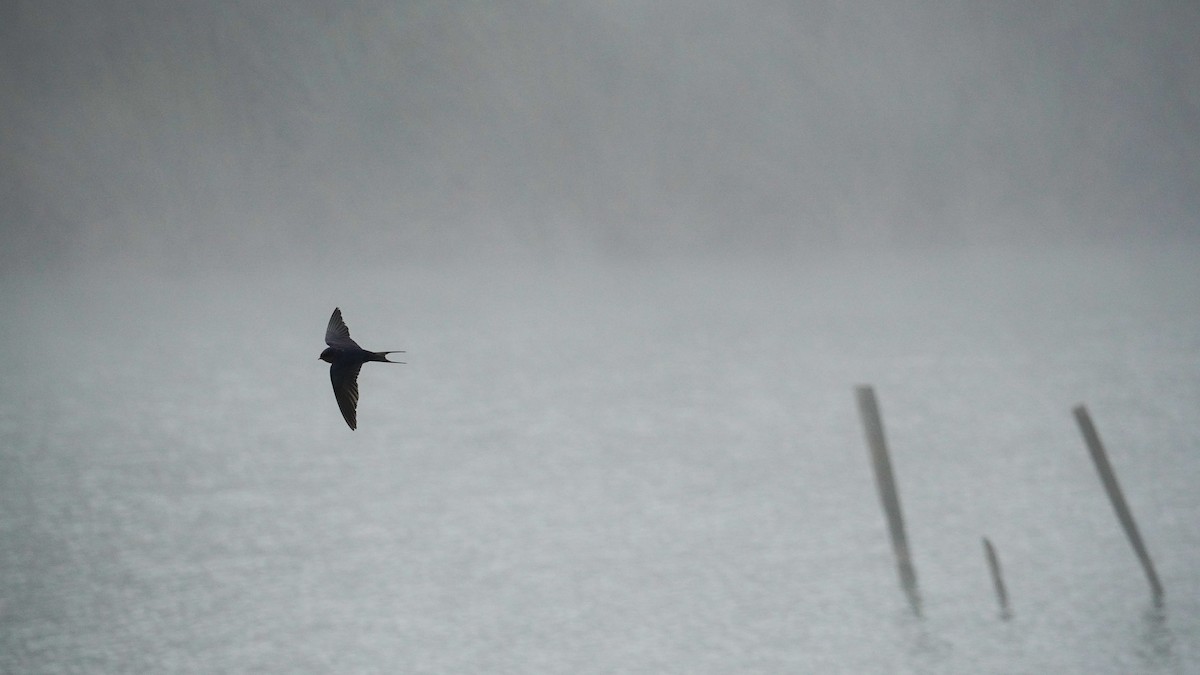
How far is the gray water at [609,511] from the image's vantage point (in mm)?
28422

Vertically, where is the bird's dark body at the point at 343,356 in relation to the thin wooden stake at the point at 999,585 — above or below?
above

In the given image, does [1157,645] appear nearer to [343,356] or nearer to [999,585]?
[999,585]

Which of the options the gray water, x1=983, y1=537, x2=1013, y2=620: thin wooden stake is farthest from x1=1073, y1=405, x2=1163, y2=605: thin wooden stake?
x1=983, y1=537, x2=1013, y2=620: thin wooden stake

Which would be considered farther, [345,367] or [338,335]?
[338,335]

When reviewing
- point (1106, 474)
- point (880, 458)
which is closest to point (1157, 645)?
point (1106, 474)

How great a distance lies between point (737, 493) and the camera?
46062mm

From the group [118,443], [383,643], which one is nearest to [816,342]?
[118,443]

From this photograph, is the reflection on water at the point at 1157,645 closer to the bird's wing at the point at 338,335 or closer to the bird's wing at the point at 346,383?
the bird's wing at the point at 338,335

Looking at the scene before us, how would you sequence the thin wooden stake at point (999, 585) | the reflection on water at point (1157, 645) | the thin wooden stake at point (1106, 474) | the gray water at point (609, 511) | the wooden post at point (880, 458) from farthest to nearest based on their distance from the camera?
the gray water at point (609, 511) → the thin wooden stake at point (999, 585) → the reflection on water at point (1157, 645) → the wooden post at point (880, 458) → the thin wooden stake at point (1106, 474)

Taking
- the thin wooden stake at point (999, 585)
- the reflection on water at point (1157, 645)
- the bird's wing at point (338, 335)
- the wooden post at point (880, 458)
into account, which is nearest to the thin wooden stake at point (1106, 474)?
the reflection on water at point (1157, 645)

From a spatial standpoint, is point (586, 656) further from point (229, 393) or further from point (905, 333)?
point (905, 333)

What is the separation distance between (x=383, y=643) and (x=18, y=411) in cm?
5321

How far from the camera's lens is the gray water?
2842 cm

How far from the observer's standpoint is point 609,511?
44312 millimetres
